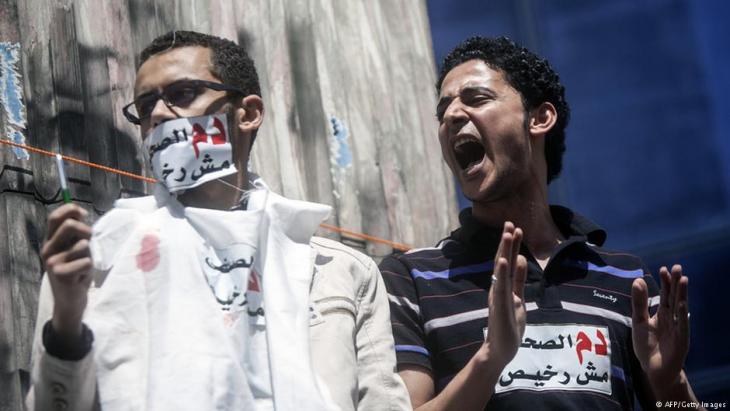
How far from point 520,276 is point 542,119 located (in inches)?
38.2

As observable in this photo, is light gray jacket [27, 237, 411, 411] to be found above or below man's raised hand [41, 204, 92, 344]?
below

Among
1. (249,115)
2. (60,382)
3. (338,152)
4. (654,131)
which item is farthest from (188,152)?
(654,131)

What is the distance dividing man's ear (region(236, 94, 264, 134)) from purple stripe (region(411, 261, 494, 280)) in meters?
0.63

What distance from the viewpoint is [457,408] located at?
3.54 m

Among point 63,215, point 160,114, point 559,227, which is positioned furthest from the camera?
point 559,227

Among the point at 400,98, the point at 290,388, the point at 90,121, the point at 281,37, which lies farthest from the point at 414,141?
the point at 290,388

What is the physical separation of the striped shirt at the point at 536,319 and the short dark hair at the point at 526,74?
47 cm

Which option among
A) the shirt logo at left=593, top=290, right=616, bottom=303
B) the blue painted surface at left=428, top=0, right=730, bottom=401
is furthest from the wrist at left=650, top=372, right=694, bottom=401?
the blue painted surface at left=428, top=0, right=730, bottom=401

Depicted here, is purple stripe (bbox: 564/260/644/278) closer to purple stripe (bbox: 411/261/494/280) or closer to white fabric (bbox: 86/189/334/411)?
purple stripe (bbox: 411/261/494/280)

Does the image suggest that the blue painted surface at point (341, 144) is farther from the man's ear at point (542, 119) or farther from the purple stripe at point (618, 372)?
A: the purple stripe at point (618, 372)

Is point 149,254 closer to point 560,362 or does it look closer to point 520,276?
point 520,276

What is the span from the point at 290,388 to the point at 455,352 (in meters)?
0.71

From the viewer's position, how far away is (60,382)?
10.0ft

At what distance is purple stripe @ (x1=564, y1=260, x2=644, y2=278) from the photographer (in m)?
4.08
